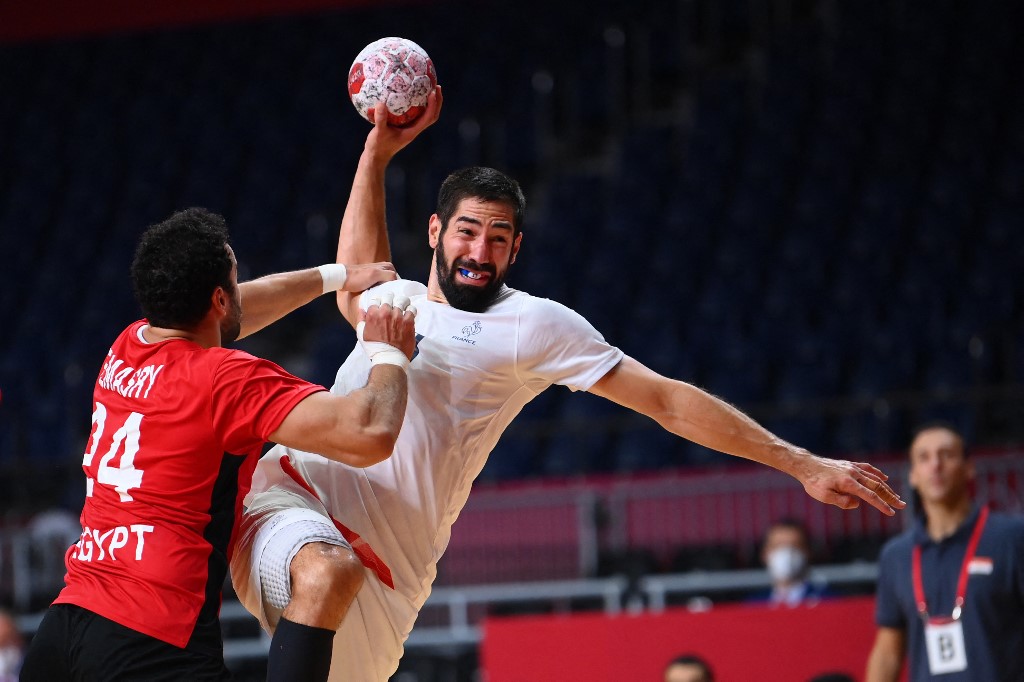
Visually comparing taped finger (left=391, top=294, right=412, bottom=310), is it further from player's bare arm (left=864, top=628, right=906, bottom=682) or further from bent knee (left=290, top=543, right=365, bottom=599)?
player's bare arm (left=864, top=628, right=906, bottom=682)

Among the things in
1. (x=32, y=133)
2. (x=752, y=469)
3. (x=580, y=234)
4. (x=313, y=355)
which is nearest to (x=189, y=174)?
(x=32, y=133)

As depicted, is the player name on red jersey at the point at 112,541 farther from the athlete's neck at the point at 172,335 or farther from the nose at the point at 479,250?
the nose at the point at 479,250

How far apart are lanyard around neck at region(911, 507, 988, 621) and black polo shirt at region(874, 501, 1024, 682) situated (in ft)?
0.06

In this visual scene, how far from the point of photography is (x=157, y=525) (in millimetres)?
4141

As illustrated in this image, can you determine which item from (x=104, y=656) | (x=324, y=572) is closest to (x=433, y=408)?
(x=324, y=572)

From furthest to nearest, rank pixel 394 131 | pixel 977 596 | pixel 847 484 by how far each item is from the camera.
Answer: pixel 977 596
pixel 394 131
pixel 847 484

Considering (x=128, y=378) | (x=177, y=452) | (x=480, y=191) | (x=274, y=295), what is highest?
(x=480, y=191)

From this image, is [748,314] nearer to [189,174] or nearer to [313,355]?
[313,355]

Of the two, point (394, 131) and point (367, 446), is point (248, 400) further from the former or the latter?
point (394, 131)

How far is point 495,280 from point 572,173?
1229 cm

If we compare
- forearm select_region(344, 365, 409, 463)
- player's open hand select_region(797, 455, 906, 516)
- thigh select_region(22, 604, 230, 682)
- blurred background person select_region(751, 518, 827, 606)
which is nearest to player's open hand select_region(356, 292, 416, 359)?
forearm select_region(344, 365, 409, 463)

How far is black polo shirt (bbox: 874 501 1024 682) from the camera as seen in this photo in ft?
20.6

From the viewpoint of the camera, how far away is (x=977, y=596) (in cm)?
634

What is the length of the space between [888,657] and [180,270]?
4010mm
